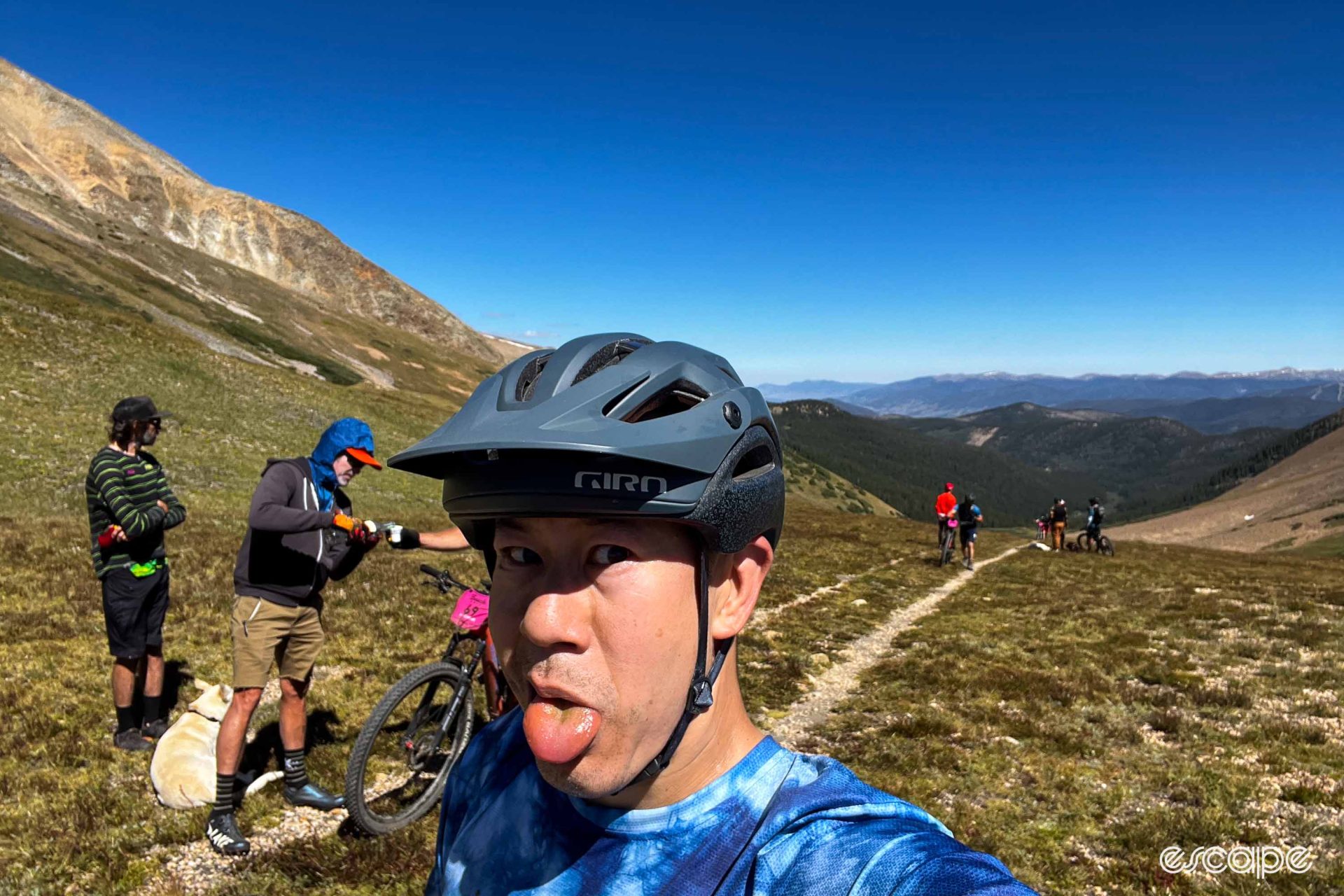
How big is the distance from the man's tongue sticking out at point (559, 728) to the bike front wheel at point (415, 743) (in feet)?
18.9

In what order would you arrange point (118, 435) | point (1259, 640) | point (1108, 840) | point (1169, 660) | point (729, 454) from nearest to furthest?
1. point (729, 454)
2. point (1108, 840)
3. point (118, 435)
4. point (1169, 660)
5. point (1259, 640)

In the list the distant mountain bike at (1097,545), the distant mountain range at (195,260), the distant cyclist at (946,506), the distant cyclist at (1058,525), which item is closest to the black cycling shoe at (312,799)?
the distant cyclist at (946,506)

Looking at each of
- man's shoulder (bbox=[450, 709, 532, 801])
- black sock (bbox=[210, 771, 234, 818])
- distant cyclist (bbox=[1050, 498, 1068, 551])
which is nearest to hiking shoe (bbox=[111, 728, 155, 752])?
black sock (bbox=[210, 771, 234, 818])

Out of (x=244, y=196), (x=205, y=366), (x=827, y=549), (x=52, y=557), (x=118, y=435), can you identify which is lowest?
(x=827, y=549)

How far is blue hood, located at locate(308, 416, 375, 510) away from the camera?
6668 millimetres

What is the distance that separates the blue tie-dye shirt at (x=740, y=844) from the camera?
1524 millimetres

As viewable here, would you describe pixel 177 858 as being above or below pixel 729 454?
below

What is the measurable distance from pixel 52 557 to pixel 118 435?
11617mm

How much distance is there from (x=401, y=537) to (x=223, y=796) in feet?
9.51

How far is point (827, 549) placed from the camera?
30.5 meters

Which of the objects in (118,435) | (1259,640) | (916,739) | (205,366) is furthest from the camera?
(205,366)

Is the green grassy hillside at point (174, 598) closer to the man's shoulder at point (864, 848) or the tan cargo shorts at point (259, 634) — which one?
the tan cargo shorts at point (259, 634)

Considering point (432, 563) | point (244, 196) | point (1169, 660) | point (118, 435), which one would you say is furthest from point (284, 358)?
point (244, 196)

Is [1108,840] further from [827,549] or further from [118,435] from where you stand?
[827,549]
